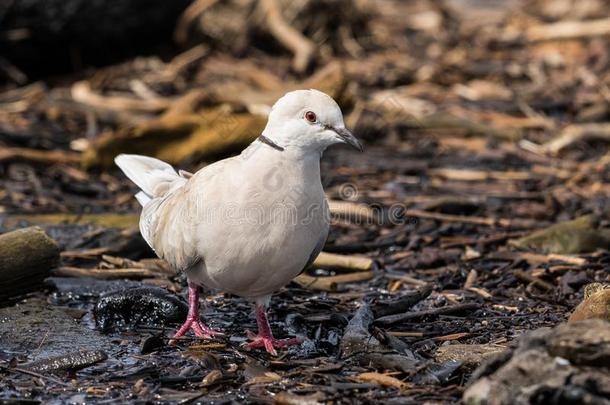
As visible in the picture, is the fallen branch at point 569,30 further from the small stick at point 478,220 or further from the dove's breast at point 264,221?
the dove's breast at point 264,221

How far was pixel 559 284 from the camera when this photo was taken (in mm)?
6492

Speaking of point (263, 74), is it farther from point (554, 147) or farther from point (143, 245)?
point (143, 245)

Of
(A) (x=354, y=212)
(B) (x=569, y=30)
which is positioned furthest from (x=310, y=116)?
(B) (x=569, y=30)

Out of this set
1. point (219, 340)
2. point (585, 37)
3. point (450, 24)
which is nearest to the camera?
point (219, 340)

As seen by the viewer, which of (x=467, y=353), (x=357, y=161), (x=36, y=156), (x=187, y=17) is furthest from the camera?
(x=187, y=17)

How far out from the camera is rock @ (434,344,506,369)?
4.84m

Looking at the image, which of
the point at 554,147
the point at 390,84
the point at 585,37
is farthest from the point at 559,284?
the point at 585,37

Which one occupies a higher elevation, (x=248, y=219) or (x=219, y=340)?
(x=248, y=219)

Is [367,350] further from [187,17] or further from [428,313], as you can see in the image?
[187,17]

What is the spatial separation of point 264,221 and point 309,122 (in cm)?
57

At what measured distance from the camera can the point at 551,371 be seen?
12.8ft

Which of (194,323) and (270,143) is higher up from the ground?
(270,143)

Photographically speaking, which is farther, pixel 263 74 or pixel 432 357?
pixel 263 74

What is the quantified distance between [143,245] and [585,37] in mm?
9160
